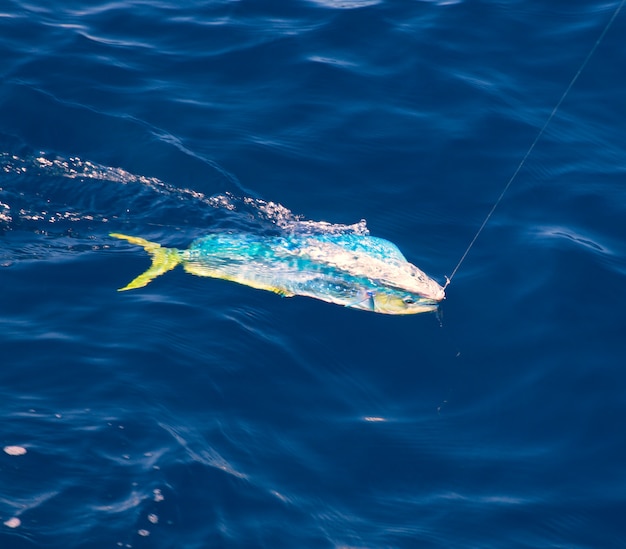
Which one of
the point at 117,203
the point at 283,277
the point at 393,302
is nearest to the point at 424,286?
the point at 393,302

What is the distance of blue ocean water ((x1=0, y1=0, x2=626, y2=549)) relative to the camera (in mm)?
5207

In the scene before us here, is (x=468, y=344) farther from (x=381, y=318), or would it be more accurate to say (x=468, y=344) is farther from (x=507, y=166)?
(x=507, y=166)

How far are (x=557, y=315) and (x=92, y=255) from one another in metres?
3.97

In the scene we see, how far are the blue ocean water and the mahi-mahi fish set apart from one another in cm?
14

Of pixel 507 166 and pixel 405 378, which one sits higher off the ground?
pixel 507 166

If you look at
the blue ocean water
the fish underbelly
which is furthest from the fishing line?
the fish underbelly

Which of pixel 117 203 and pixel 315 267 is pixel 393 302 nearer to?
pixel 315 267

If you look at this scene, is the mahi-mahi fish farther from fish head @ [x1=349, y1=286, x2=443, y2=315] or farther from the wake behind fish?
the wake behind fish

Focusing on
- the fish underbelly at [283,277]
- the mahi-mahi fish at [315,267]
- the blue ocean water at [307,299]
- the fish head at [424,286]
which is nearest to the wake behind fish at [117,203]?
the blue ocean water at [307,299]

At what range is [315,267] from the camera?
686cm

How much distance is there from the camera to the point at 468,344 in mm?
6547

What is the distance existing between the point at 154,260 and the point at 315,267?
1.38 meters

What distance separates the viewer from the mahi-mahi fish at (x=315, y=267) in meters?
6.64

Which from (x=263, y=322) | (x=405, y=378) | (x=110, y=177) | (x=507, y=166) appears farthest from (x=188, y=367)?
(x=507, y=166)
